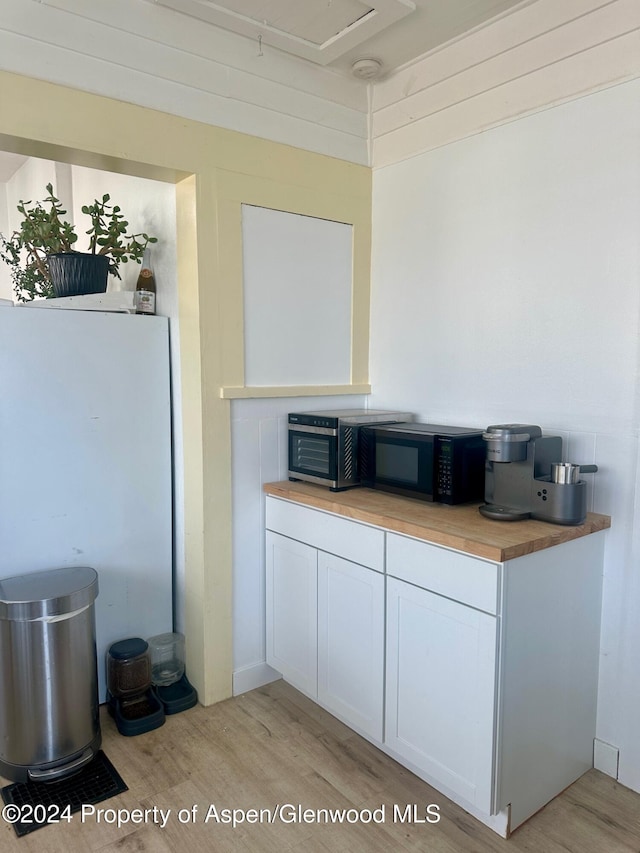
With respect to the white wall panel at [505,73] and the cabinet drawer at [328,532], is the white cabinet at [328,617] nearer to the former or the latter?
the cabinet drawer at [328,532]

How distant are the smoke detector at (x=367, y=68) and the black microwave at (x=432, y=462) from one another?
4.89ft

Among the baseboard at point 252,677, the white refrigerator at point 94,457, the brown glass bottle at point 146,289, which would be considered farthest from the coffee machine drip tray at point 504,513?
the brown glass bottle at point 146,289

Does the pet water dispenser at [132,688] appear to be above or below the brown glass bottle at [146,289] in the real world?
below

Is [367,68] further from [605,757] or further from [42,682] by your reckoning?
[605,757]

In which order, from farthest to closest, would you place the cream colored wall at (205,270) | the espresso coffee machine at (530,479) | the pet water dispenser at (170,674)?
the pet water dispenser at (170,674), the cream colored wall at (205,270), the espresso coffee machine at (530,479)

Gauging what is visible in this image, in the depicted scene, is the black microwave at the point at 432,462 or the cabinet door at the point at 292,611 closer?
the black microwave at the point at 432,462

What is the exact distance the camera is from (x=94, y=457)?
2383 millimetres

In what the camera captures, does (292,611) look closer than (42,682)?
No

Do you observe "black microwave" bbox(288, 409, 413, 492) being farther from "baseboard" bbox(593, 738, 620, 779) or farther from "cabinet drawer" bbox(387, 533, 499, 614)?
"baseboard" bbox(593, 738, 620, 779)

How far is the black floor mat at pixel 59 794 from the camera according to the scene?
181 cm

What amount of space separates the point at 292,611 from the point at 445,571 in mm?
860

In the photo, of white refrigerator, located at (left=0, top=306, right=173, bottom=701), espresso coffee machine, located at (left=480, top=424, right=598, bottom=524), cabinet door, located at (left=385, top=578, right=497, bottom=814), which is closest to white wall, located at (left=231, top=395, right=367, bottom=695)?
white refrigerator, located at (left=0, top=306, right=173, bottom=701)

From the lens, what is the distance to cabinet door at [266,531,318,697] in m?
2.30

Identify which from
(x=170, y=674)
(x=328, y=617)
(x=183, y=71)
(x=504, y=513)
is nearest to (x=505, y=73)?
(x=183, y=71)
